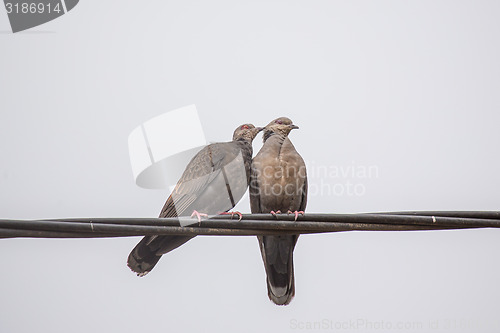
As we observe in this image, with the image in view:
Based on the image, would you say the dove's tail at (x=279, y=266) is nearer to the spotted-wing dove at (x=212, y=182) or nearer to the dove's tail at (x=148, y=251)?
the spotted-wing dove at (x=212, y=182)

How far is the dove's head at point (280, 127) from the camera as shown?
612cm

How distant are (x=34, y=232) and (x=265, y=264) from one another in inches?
109

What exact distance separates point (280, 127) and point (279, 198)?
88cm

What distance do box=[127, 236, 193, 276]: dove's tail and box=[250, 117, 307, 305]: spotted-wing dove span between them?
805 millimetres

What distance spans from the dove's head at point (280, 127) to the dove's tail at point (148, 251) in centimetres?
148

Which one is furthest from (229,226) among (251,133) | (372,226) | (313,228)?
(251,133)

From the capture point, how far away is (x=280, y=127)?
6.14 metres

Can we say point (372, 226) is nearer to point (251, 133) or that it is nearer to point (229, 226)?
point (229, 226)

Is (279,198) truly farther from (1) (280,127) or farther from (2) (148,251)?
(2) (148,251)

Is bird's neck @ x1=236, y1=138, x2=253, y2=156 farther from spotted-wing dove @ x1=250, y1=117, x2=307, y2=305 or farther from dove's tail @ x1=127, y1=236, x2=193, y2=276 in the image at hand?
dove's tail @ x1=127, y1=236, x2=193, y2=276

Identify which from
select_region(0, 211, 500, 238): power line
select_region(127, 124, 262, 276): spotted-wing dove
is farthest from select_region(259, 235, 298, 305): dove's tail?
select_region(0, 211, 500, 238): power line

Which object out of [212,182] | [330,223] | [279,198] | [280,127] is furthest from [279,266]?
Result: [330,223]

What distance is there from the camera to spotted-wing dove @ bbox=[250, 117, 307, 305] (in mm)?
5535

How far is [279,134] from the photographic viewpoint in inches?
239
